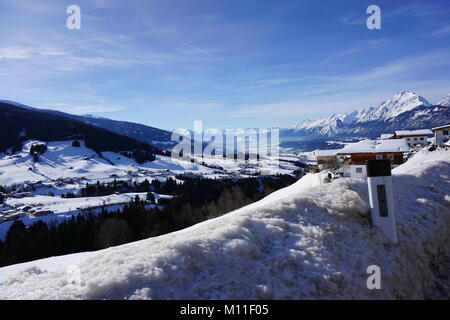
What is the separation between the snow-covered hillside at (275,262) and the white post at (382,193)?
345 mm

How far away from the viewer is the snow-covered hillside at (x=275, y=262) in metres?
5.45

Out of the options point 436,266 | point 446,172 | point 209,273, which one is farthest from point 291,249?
point 446,172

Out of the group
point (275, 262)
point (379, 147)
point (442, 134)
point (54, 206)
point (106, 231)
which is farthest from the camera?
point (54, 206)

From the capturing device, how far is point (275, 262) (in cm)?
637

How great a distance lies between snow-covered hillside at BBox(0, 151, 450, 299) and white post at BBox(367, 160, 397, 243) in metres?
0.35

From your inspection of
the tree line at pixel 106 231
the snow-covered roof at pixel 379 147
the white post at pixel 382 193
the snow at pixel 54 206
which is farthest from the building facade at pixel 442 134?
the snow at pixel 54 206

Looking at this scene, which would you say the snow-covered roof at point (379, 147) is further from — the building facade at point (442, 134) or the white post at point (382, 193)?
the white post at point (382, 193)

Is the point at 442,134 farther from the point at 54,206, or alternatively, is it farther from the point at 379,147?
the point at 54,206

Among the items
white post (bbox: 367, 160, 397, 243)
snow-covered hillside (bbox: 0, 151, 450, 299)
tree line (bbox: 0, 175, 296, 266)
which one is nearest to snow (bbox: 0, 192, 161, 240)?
tree line (bbox: 0, 175, 296, 266)

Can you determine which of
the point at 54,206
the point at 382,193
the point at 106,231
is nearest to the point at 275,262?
the point at 382,193

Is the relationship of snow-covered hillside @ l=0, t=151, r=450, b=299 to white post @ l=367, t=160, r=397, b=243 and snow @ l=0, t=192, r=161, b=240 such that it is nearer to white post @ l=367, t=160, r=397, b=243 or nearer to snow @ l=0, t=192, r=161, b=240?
white post @ l=367, t=160, r=397, b=243

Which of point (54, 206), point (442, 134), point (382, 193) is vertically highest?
point (442, 134)

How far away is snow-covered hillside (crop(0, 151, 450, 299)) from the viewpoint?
17.9ft

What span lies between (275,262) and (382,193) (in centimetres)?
386
